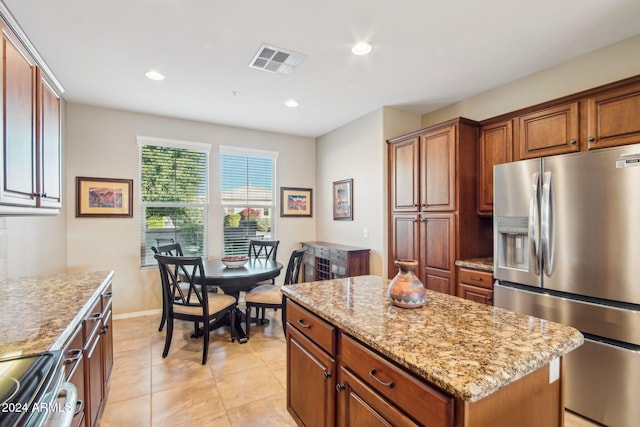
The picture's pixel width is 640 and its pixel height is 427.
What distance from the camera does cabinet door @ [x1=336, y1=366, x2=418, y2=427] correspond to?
1101mm

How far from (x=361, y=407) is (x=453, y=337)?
0.48 m

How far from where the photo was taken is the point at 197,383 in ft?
8.32

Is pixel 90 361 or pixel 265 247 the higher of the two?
pixel 265 247

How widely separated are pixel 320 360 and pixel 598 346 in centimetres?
197

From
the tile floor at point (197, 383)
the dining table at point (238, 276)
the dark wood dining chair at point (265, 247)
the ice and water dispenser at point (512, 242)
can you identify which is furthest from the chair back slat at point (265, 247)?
the ice and water dispenser at point (512, 242)

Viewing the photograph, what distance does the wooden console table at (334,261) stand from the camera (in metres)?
3.98

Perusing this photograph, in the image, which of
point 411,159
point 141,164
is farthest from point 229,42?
point 141,164

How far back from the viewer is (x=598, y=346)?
2.07 m

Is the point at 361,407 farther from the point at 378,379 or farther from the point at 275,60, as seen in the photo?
the point at 275,60

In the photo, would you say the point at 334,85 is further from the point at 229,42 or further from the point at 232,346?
the point at 232,346

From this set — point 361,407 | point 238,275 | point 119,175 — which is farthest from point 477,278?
point 119,175

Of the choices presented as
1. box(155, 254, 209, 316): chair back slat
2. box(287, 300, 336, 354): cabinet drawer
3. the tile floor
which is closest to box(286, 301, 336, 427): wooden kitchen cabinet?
box(287, 300, 336, 354): cabinet drawer

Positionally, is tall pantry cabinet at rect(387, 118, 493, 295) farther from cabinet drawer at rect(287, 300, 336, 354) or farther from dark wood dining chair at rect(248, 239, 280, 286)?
cabinet drawer at rect(287, 300, 336, 354)

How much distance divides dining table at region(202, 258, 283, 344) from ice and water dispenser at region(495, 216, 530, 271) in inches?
88.2
